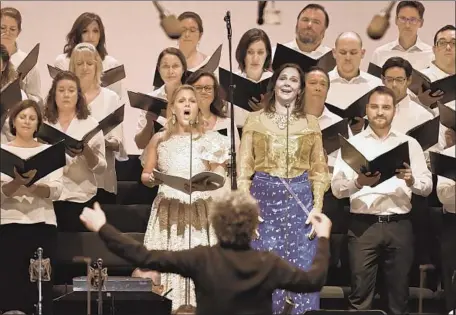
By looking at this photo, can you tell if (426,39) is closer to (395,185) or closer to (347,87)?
(347,87)

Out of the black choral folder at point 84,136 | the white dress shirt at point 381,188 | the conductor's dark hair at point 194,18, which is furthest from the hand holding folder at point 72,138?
the white dress shirt at point 381,188

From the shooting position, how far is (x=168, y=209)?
6125 millimetres

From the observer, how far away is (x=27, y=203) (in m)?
6.09

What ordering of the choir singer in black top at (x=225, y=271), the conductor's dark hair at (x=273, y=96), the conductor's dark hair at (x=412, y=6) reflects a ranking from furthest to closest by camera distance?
the conductor's dark hair at (x=412, y=6) → the conductor's dark hair at (x=273, y=96) → the choir singer in black top at (x=225, y=271)

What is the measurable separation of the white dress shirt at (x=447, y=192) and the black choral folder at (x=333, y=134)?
0.56 metres

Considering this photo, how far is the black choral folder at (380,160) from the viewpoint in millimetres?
5867

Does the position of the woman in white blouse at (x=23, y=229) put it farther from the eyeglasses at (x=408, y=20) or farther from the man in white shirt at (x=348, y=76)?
the eyeglasses at (x=408, y=20)

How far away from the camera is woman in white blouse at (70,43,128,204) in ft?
21.5

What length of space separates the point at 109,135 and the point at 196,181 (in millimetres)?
1034

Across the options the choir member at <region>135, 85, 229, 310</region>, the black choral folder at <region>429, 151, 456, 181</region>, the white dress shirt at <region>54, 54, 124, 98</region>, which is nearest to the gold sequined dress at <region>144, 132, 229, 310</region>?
the choir member at <region>135, 85, 229, 310</region>

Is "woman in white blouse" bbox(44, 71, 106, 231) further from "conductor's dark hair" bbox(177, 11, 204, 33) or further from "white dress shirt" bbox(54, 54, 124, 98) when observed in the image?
"conductor's dark hair" bbox(177, 11, 204, 33)

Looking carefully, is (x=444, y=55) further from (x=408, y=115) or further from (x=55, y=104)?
(x=55, y=104)

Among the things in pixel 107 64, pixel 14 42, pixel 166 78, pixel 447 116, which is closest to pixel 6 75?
pixel 14 42

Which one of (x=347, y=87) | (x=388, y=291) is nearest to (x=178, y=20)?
(x=347, y=87)
